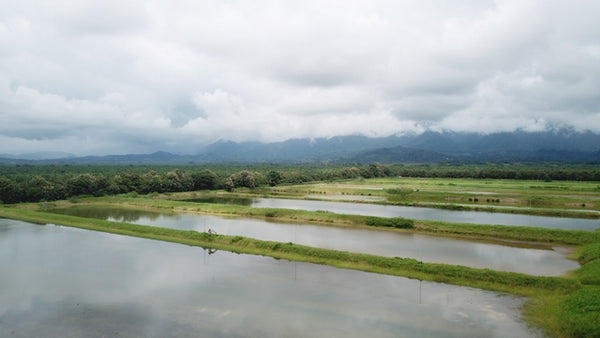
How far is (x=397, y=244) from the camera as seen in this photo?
27.6 meters

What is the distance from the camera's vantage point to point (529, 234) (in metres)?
29.1

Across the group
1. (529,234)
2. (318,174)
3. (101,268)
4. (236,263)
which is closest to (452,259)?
(529,234)

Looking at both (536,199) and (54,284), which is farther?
(536,199)

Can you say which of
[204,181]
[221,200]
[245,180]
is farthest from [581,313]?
[245,180]

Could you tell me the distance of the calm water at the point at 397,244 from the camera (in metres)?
22.8

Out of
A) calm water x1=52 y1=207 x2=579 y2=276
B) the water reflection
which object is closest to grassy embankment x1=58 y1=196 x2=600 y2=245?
calm water x1=52 y1=207 x2=579 y2=276

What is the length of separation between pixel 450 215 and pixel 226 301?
29.6 m

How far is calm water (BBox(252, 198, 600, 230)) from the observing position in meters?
34.2

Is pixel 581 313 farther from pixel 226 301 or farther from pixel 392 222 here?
pixel 392 222

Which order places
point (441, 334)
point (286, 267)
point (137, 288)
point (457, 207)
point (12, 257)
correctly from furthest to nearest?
point (457, 207) < point (12, 257) < point (286, 267) < point (137, 288) < point (441, 334)

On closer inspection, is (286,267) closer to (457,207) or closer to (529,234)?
(529,234)

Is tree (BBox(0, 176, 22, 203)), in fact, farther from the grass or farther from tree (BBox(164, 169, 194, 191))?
the grass

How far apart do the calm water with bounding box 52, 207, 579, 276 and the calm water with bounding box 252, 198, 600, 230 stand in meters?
8.67

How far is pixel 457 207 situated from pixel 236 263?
30364 mm
